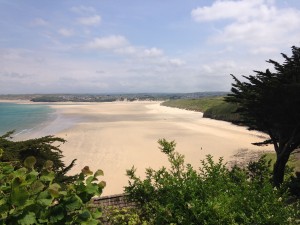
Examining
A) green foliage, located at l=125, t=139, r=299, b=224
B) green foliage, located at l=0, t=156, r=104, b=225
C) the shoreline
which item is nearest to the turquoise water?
the shoreline

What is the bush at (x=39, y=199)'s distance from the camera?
7.20 ft

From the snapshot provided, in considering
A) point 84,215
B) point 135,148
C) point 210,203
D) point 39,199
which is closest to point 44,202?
point 39,199

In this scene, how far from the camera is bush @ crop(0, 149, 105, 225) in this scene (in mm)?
2193

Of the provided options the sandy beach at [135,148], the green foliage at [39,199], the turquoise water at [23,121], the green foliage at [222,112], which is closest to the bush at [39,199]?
the green foliage at [39,199]

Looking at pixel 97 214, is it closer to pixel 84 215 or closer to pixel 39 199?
pixel 84 215

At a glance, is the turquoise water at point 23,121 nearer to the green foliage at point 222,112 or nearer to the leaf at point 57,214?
the green foliage at point 222,112

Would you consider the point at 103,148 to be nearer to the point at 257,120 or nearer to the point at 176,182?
the point at 257,120

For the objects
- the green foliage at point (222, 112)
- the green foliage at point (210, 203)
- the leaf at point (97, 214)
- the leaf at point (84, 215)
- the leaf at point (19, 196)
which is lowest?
the green foliage at point (222, 112)

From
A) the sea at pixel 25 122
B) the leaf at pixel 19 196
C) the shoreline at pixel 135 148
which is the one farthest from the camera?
the sea at pixel 25 122

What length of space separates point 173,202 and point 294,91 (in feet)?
21.8

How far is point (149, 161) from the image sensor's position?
27.1 meters

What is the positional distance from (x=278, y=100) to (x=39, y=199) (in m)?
9.58

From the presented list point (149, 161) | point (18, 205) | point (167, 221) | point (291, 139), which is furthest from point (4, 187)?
point (149, 161)

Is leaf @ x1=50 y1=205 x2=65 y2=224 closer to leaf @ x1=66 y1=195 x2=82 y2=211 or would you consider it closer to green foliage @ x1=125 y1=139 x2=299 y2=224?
leaf @ x1=66 y1=195 x2=82 y2=211
